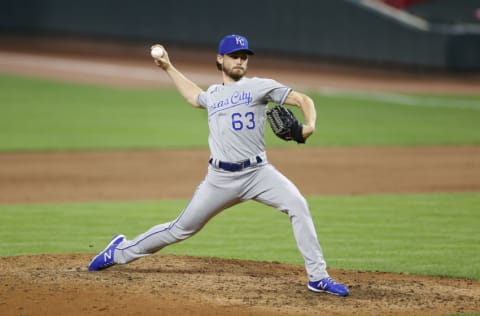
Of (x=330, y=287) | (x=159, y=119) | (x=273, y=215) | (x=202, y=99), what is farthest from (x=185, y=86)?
(x=159, y=119)

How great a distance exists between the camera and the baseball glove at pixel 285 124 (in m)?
6.67

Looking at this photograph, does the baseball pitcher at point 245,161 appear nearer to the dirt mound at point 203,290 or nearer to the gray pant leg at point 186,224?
the gray pant leg at point 186,224

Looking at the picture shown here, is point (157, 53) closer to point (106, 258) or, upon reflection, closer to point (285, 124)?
point (285, 124)

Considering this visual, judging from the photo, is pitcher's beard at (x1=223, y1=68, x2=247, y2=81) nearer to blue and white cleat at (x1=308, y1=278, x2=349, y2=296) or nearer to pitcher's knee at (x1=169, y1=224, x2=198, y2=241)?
pitcher's knee at (x1=169, y1=224, x2=198, y2=241)

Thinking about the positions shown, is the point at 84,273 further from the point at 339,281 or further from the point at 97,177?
the point at 97,177

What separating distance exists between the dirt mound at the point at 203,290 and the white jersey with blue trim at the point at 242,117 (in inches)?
43.4

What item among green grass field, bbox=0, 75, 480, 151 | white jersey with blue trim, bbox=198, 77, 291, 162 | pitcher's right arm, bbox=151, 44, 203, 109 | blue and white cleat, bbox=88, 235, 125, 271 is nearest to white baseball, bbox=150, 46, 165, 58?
pitcher's right arm, bbox=151, 44, 203, 109

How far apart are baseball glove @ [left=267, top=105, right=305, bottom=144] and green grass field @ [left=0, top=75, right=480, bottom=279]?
7.02 ft

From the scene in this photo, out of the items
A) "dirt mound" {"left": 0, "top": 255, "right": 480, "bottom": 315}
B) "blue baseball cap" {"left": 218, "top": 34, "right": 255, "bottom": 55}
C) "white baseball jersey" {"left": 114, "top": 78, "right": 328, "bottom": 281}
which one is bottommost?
"dirt mound" {"left": 0, "top": 255, "right": 480, "bottom": 315}

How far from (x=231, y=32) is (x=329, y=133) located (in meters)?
Result: 11.9

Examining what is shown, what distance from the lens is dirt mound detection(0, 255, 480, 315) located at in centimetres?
654

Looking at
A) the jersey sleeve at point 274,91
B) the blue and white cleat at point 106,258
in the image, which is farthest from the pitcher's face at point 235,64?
the blue and white cleat at point 106,258

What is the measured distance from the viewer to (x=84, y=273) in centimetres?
760

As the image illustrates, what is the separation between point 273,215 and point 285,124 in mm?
4763
